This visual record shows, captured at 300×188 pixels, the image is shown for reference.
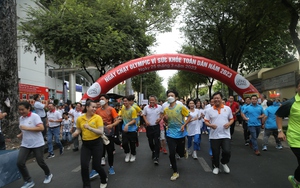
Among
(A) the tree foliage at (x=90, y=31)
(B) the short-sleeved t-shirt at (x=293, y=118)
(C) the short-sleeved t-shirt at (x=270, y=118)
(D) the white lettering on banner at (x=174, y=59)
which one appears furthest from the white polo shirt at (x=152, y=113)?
(A) the tree foliage at (x=90, y=31)

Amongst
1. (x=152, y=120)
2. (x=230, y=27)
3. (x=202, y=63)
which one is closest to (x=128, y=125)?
(x=152, y=120)

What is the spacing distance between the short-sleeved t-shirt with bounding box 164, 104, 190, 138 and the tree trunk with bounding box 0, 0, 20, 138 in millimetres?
6210

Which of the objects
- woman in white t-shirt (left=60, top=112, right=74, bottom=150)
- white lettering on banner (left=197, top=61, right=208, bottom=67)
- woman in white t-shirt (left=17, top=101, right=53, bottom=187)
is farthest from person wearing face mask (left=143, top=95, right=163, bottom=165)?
white lettering on banner (left=197, top=61, right=208, bottom=67)

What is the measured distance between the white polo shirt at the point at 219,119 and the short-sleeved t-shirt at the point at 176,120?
21.5 inches

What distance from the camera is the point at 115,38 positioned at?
12828 millimetres

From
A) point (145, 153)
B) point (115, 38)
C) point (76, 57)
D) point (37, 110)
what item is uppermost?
point (115, 38)

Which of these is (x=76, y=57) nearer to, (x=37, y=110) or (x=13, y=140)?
(x=37, y=110)

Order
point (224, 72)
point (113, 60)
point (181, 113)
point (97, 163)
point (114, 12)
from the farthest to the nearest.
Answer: point (113, 60), point (114, 12), point (224, 72), point (181, 113), point (97, 163)

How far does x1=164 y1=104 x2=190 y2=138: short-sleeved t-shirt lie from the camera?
5.71 metres

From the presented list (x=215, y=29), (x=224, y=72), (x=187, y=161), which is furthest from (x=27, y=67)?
(x=187, y=161)

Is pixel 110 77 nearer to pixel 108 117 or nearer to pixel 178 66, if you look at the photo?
pixel 178 66

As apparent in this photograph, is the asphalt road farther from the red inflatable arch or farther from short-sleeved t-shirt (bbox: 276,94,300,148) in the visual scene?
the red inflatable arch

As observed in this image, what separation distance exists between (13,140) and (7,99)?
143cm

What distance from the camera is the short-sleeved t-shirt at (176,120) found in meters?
5.71
